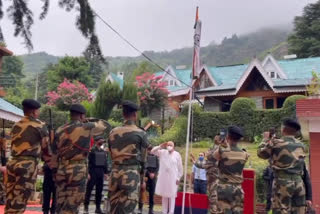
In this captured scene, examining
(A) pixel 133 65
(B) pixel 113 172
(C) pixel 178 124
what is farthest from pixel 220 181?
(A) pixel 133 65

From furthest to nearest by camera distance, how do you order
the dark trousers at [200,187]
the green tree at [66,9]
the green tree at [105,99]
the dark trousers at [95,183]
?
the green tree at [105,99] < the dark trousers at [200,187] < the dark trousers at [95,183] < the green tree at [66,9]

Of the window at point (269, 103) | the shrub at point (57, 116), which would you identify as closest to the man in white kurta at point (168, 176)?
the window at point (269, 103)

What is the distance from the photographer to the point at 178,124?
79.4ft

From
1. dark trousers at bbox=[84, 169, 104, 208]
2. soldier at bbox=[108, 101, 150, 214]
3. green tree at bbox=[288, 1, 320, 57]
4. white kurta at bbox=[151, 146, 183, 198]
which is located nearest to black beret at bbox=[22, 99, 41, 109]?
soldier at bbox=[108, 101, 150, 214]

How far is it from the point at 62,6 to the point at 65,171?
239 centimetres

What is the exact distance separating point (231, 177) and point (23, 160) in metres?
2.92

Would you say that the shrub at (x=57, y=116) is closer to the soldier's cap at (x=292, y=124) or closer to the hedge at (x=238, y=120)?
the hedge at (x=238, y=120)

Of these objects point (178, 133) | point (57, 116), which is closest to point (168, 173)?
point (178, 133)

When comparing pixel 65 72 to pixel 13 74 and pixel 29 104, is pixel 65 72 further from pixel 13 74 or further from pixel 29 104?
pixel 29 104

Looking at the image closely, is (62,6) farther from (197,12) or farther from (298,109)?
(298,109)

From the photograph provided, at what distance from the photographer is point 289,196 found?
5578mm

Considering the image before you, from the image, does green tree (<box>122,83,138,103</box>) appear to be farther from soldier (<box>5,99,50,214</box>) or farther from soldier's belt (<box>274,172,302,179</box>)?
soldier's belt (<box>274,172,302,179</box>)

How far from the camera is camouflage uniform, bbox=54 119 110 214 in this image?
5.37 m

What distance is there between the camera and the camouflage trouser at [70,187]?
5348 millimetres
